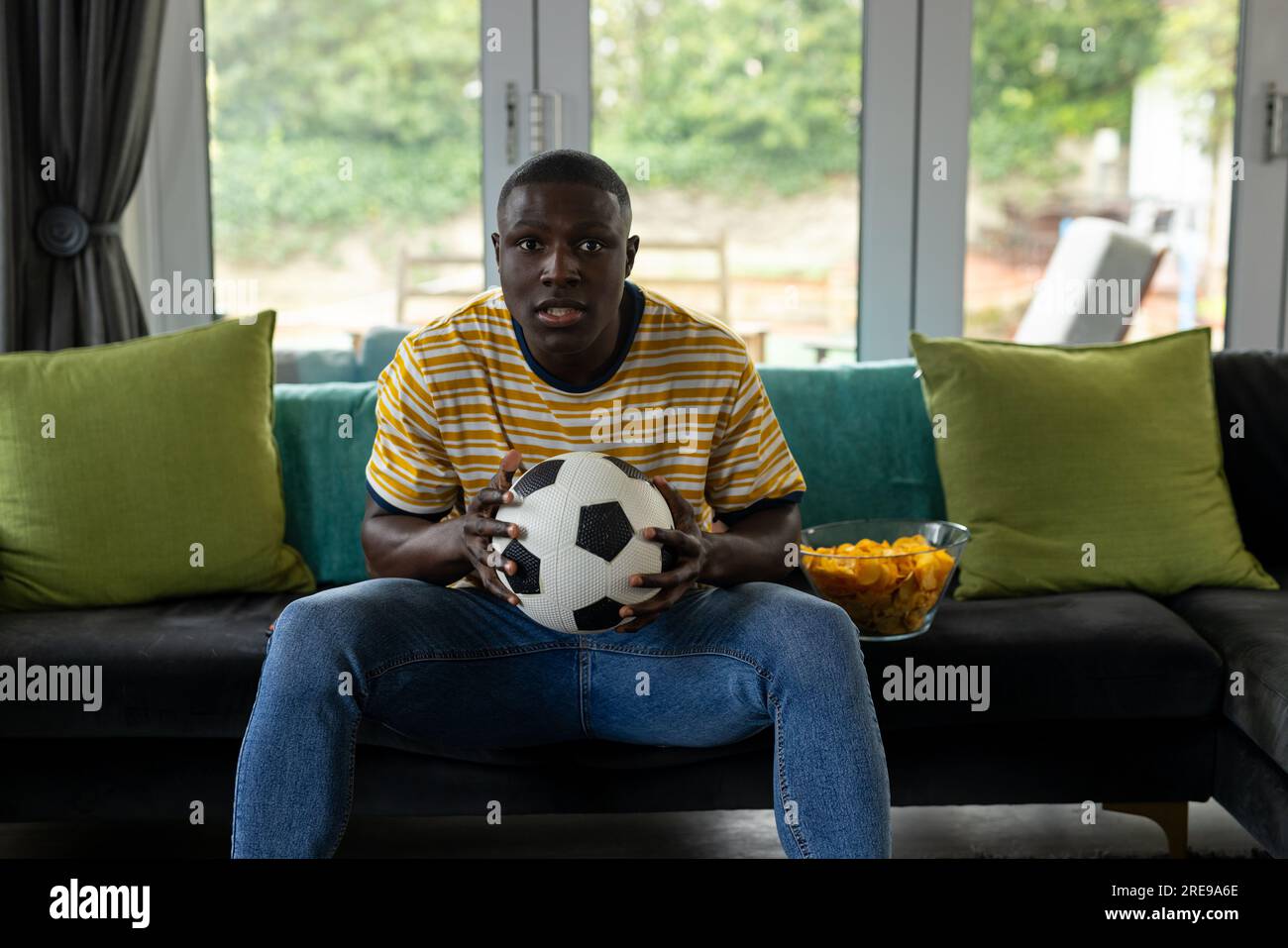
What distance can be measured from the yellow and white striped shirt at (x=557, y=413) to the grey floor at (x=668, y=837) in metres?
0.69

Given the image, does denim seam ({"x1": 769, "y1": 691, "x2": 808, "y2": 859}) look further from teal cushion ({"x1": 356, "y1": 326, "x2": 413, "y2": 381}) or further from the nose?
teal cushion ({"x1": 356, "y1": 326, "x2": 413, "y2": 381})

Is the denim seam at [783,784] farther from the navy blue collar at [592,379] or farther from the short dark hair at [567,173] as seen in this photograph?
the short dark hair at [567,173]

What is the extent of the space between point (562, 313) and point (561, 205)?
149mm

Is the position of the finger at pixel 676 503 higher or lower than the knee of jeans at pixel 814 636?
higher

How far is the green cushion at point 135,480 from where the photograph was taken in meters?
2.38

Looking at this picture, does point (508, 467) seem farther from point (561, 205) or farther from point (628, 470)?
Result: point (561, 205)

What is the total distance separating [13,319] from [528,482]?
5.99ft

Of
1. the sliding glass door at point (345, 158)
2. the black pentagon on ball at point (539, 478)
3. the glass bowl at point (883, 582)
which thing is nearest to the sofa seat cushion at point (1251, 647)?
the glass bowl at point (883, 582)

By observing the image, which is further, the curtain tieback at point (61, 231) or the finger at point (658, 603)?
the curtain tieback at point (61, 231)

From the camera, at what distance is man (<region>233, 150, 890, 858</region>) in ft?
5.56

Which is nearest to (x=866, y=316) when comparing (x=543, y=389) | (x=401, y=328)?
(x=401, y=328)

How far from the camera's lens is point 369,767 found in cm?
210

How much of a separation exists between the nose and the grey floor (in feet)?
3.34

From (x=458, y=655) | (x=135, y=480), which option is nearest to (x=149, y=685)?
(x=135, y=480)
